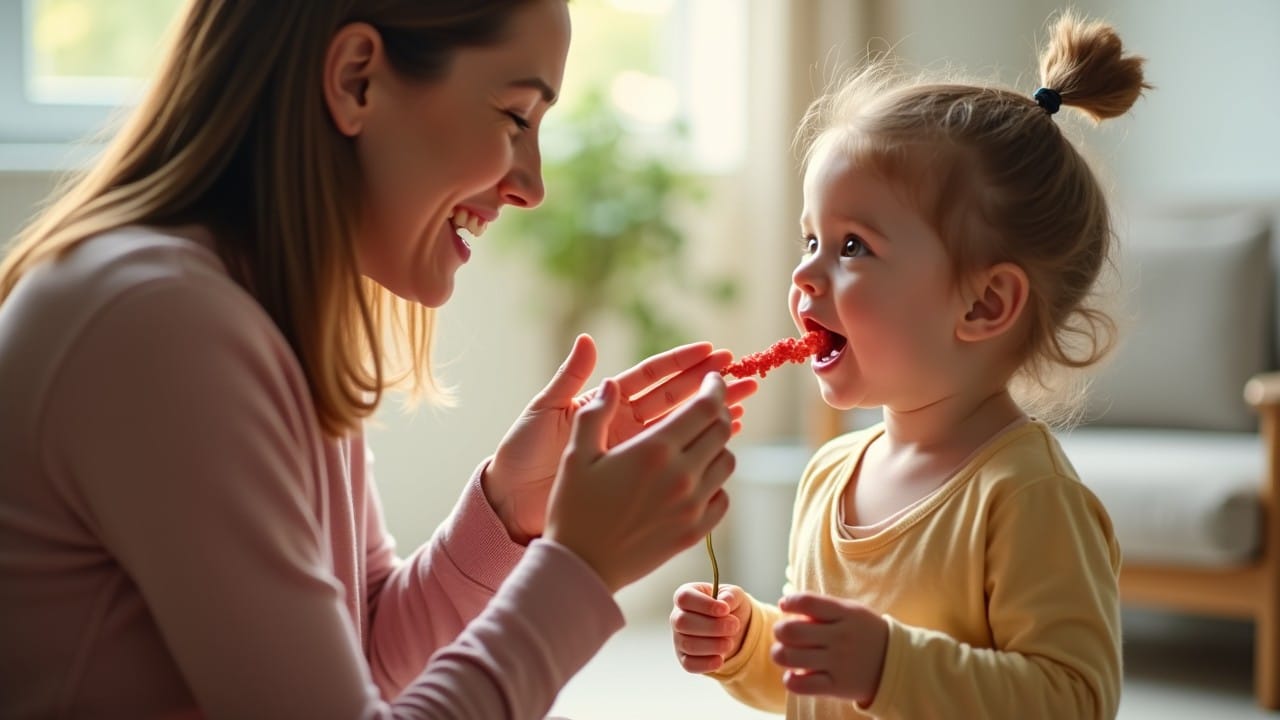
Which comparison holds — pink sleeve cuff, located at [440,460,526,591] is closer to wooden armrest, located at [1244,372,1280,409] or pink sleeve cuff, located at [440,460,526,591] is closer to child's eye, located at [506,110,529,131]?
child's eye, located at [506,110,529,131]

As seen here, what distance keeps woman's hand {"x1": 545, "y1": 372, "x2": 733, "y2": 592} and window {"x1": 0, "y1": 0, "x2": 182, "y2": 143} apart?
7.65 feet

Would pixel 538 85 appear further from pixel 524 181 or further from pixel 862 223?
pixel 862 223

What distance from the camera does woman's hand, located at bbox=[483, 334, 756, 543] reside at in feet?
4.73

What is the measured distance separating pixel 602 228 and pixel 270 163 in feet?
8.36

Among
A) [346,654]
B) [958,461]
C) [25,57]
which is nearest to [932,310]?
[958,461]

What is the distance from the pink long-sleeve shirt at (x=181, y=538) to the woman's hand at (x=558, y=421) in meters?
0.34

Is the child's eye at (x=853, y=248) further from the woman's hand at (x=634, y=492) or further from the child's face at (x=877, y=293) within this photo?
the woman's hand at (x=634, y=492)

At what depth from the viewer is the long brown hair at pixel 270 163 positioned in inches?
45.3

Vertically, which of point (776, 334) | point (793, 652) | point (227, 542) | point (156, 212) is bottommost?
point (776, 334)

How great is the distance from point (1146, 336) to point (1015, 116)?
2173mm

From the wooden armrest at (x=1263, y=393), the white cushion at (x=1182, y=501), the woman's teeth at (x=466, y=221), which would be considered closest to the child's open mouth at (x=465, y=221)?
the woman's teeth at (x=466, y=221)

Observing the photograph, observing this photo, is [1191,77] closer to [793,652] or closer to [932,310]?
[932,310]

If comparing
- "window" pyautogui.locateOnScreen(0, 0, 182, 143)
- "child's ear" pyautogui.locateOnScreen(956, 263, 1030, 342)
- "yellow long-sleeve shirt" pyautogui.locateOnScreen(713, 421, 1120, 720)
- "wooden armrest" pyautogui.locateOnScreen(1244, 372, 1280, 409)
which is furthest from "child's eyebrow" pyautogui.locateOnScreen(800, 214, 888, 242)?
"window" pyautogui.locateOnScreen(0, 0, 182, 143)

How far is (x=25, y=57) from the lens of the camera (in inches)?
123
